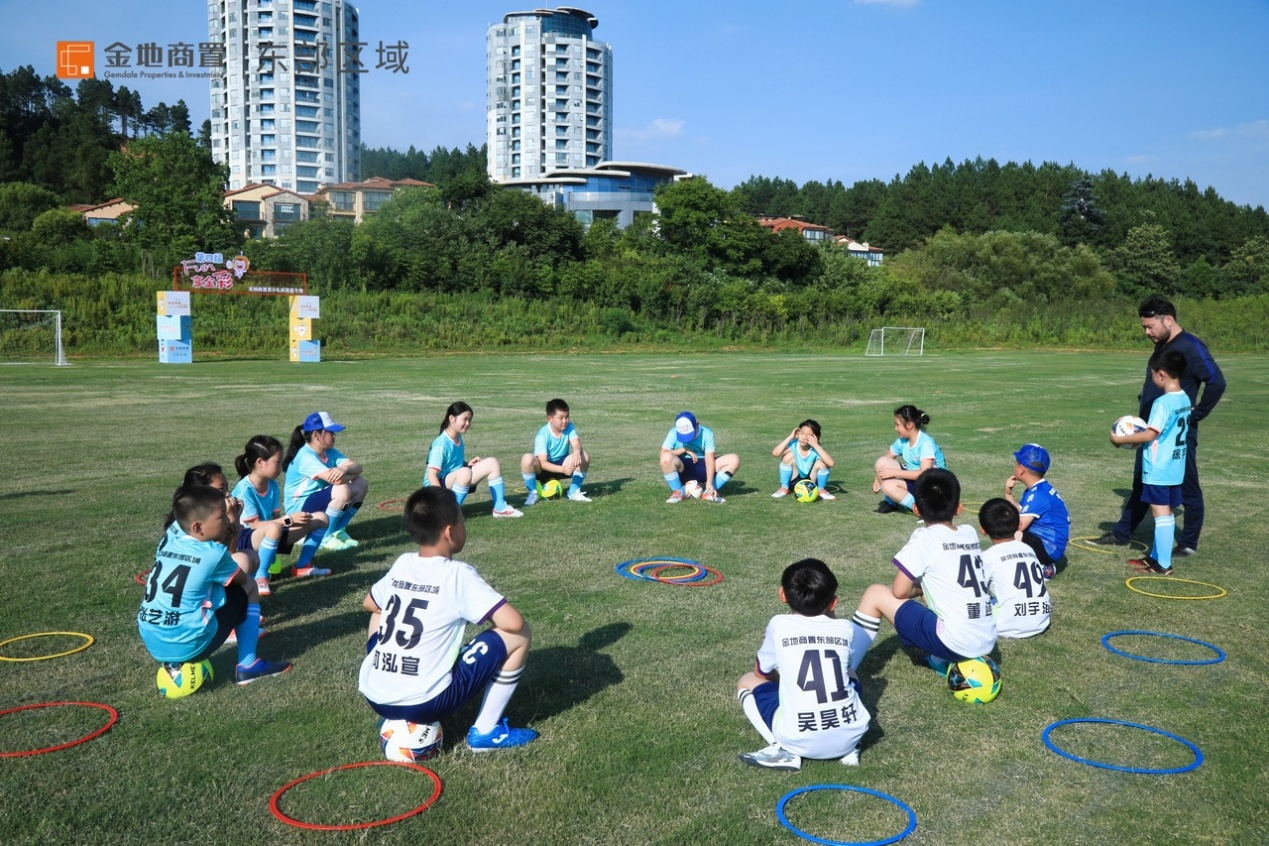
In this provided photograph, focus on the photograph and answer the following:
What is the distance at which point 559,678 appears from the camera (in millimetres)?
5984

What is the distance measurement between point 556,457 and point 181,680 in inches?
256

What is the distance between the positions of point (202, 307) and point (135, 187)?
24.8 m

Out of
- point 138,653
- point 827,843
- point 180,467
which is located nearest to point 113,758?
point 138,653

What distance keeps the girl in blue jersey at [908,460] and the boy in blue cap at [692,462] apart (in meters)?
1.95

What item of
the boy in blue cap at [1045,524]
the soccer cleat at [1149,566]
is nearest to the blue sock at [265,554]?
the boy in blue cap at [1045,524]

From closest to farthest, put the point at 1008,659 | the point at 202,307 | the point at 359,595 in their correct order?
the point at 1008,659, the point at 359,595, the point at 202,307

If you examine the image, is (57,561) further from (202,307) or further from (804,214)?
(804,214)

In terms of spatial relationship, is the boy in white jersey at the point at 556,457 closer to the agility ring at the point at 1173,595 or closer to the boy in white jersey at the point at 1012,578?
the boy in white jersey at the point at 1012,578

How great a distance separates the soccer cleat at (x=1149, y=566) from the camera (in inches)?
342

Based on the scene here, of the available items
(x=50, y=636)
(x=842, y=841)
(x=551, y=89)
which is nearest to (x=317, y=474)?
(x=50, y=636)

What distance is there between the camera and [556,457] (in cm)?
1184

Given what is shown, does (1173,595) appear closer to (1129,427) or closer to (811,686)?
(1129,427)

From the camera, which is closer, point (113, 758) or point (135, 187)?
point (113, 758)

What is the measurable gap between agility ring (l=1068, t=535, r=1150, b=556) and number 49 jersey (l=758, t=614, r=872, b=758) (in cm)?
580
